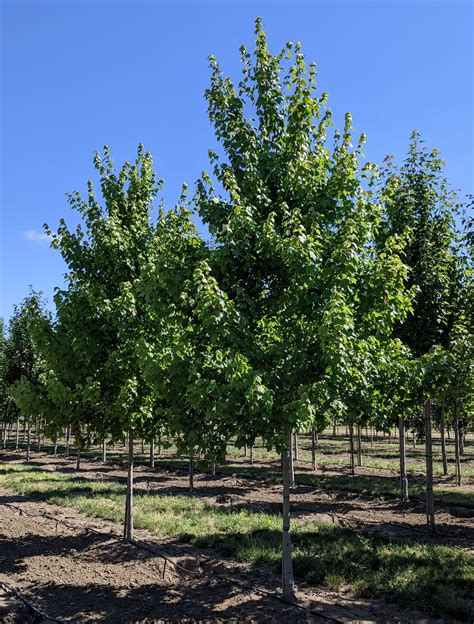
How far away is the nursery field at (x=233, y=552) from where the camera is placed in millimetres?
8367

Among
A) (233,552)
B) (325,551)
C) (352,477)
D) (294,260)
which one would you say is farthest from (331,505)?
(294,260)

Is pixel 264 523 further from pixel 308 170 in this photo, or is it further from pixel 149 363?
pixel 308 170

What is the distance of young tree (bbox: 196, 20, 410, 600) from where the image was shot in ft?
24.2

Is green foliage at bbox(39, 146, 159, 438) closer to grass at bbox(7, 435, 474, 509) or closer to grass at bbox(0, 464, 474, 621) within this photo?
grass at bbox(0, 464, 474, 621)

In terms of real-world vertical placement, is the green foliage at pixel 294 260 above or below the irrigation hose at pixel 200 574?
above

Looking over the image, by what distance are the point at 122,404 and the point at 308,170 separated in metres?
6.25

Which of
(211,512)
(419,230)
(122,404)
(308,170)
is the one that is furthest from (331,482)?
(308,170)

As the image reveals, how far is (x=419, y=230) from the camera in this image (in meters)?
13.9

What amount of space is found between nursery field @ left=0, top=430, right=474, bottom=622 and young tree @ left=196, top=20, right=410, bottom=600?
1546mm

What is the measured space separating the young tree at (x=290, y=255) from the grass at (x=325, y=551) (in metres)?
2.13

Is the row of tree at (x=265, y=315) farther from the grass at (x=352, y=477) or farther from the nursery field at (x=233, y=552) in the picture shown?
the grass at (x=352, y=477)

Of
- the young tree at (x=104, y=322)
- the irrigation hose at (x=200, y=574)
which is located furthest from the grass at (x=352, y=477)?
the young tree at (x=104, y=322)

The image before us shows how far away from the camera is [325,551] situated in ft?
37.8

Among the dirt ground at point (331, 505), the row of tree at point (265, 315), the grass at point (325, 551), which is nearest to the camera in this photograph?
the row of tree at point (265, 315)
